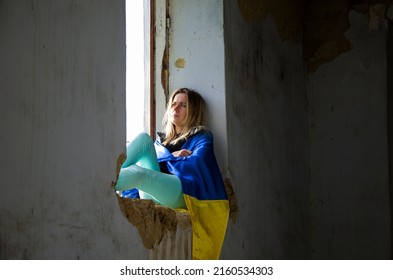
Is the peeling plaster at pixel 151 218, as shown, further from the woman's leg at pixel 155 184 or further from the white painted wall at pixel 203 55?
the white painted wall at pixel 203 55

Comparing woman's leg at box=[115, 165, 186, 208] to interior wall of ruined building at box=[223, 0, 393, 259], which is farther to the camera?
interior wall of ruined building at box=[223, 0, 393, 259]

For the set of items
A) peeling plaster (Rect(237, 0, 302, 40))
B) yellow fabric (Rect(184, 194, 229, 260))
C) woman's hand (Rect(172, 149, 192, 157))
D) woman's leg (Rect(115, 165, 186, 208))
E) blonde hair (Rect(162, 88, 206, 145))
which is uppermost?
peeling plaster (Rect(237, 0, 302, 40))

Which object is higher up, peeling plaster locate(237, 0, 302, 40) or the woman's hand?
peeling plaster locate(237, 0, 302, 40)

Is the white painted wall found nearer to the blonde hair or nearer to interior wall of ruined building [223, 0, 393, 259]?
the blonde hair

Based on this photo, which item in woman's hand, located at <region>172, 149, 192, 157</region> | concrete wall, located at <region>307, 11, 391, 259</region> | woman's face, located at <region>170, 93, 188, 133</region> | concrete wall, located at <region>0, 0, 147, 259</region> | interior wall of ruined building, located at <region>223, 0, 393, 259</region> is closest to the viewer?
concrete wall, located at <region>0, 0, 147, 259</region>

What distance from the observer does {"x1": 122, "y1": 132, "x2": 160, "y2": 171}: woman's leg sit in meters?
2.89

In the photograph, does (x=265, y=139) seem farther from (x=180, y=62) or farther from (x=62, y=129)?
(x=62, y=129)

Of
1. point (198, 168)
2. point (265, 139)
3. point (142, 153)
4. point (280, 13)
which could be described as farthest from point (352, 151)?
point (142, 153)

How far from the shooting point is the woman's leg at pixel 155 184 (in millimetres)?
2719

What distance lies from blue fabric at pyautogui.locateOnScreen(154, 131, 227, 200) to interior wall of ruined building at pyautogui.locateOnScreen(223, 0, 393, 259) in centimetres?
55

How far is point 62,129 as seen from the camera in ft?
7.78

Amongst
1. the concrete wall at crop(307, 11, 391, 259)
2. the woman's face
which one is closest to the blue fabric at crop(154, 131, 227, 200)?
the woman's face
